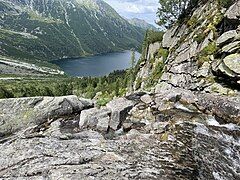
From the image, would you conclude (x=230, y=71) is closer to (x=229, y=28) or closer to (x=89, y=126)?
(x=229, y=28)

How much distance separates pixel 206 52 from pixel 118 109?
31321 millimetres

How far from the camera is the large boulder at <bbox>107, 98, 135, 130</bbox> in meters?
23.5

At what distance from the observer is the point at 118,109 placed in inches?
981

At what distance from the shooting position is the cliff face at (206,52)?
126ft

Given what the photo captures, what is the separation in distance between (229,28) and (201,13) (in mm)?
20614

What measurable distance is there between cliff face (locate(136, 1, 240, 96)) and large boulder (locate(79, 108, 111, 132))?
18.6 meters

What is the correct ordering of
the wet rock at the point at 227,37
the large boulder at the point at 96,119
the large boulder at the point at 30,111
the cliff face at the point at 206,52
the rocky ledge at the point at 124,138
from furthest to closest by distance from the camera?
1. the wet rock at the point at 227,37
2. the cliff face at the point at 206,52
3. the large boulder at the point at 30,111
4. the large boulder at the point at 96,119
5. the rocky ledge at the point at 124,138

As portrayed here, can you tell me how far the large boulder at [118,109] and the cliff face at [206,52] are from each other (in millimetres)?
15624

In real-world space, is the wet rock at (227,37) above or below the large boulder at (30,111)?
above

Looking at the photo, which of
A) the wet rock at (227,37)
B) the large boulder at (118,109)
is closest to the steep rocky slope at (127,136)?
the large boulder at (118,109)

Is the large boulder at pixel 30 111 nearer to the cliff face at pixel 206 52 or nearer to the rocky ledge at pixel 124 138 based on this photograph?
the rocky ledge at pixel 124 138

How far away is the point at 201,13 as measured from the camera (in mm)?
70688

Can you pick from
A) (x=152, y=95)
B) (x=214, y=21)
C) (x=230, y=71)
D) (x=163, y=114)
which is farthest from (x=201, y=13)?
(x=163, y=114)

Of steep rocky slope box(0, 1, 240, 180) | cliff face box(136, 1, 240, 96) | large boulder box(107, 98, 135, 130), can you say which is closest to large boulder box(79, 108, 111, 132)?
steep rocky slope box(0, 1, 240, 180)
